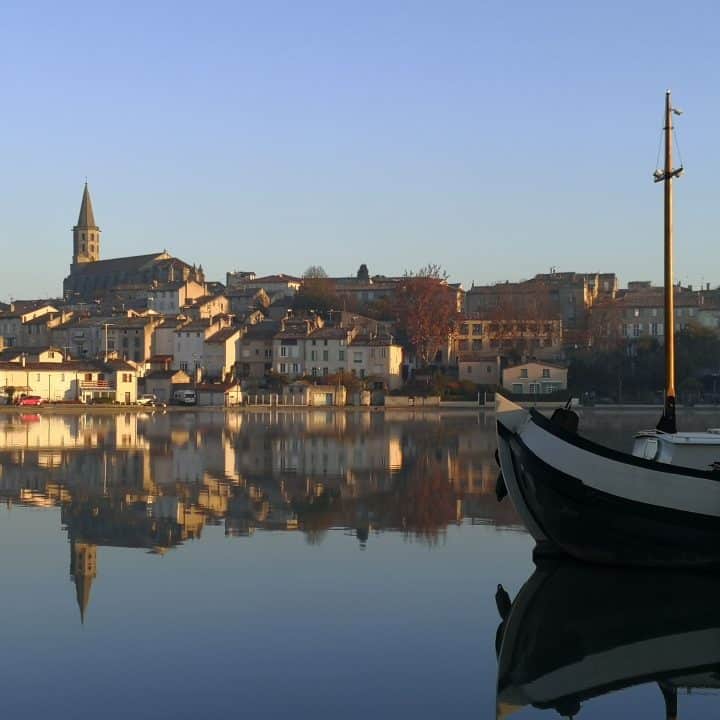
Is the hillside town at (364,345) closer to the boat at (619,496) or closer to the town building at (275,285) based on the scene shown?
the town building at (275,285)

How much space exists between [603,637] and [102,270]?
14369 centimetres

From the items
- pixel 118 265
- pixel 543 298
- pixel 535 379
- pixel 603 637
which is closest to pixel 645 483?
pixel 603 637

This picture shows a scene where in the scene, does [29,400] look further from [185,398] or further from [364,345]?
[364,345]

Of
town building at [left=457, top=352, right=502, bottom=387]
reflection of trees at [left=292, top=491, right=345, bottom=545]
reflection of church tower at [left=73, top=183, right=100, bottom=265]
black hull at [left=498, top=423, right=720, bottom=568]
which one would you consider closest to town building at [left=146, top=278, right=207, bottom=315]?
town building at [left=457, top=352, right=502, bottom=387]

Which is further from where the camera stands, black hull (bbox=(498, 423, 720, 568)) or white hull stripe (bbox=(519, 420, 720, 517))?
black hull (bbox=(498, 423, 720, 568))

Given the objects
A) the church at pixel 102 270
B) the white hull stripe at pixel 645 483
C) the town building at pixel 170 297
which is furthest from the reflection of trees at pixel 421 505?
the church at pixel 102 270

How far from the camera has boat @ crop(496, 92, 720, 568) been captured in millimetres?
15320

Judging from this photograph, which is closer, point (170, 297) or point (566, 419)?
point (566, 419)

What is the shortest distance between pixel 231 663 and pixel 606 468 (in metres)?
6.80

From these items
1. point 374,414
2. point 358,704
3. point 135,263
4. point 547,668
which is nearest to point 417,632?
point 547,668

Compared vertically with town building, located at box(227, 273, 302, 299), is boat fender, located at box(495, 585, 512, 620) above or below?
below

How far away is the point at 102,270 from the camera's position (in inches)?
5910

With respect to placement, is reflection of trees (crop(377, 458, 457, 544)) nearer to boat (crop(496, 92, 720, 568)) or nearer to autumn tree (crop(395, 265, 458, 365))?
boat (crop(496, 92, 720, 568))

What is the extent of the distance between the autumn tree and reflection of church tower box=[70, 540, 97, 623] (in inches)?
3160
